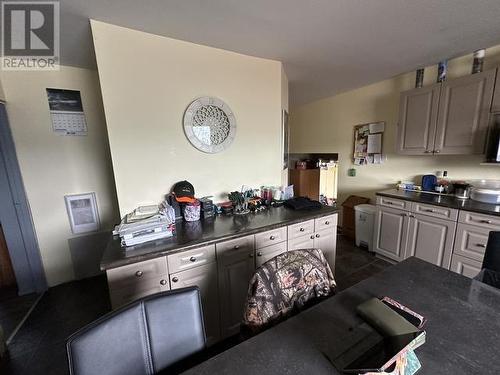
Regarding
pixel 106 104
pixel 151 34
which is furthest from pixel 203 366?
pixel 151 34

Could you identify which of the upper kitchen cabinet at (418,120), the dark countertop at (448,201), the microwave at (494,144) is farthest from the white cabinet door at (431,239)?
the upper kitchen cabinet at (418,120)

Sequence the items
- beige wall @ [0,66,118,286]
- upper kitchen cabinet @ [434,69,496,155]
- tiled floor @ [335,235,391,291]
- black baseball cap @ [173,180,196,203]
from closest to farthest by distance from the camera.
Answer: black baseball cap @ [173,180,196,203] < upper kitchen cabinet @ [434,69,496,155] < beige wall @ [0,66,118,286] < tiled floor @ [335,235,391,291]

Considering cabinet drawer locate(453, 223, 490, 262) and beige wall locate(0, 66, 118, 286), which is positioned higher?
beige wall locate(0, 66, 118, 286)

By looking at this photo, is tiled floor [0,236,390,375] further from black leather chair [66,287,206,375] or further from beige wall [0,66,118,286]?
black leather chair [66,287,206,375]

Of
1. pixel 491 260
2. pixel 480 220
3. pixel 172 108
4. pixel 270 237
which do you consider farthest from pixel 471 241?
pixel 172 108

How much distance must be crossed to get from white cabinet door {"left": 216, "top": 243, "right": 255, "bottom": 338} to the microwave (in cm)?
239

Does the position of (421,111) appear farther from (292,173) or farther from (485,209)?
(292,173)

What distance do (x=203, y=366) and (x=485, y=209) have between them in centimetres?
256

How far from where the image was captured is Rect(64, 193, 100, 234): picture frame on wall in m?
2.35

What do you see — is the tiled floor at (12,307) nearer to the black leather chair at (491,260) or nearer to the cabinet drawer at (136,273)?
the cabinet drawer at (136,273)

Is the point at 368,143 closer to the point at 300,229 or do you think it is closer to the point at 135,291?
the point at 300,229

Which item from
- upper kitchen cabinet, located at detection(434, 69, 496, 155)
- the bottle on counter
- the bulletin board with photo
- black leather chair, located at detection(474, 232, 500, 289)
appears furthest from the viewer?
the bulletin board with photo

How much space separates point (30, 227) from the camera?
7.14 feet

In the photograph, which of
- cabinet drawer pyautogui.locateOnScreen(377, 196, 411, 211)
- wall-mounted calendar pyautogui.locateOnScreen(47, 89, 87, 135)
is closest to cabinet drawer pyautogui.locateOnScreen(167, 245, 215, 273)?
wall-mounted calendar pyautogui.locateOnScreen(47, 89, 87, 135)
